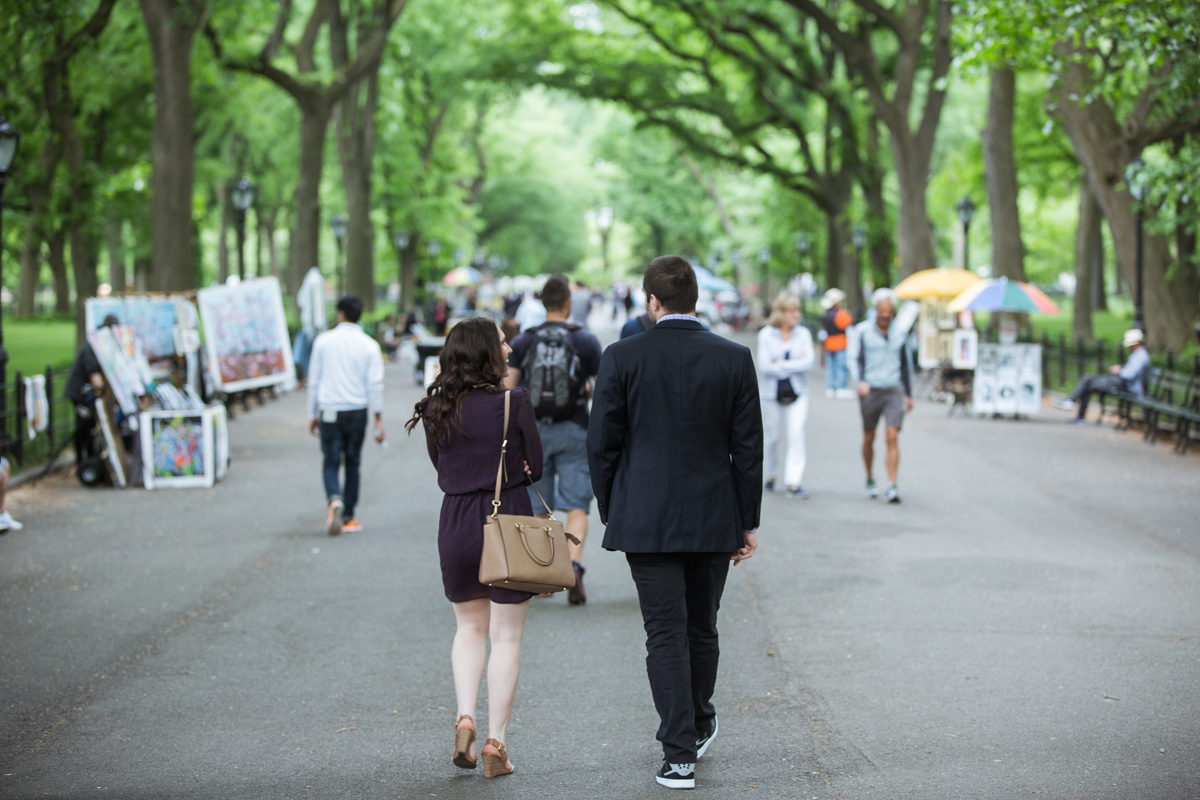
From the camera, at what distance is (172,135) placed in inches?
768

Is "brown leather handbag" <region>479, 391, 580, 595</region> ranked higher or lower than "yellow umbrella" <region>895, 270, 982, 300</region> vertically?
lower

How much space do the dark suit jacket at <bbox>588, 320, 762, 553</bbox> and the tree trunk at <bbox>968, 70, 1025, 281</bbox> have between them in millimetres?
22326

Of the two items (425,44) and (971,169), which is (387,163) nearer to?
(425,44)

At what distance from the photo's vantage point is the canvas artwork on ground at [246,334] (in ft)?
57.6

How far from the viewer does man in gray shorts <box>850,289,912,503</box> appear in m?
11.4

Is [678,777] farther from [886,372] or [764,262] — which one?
[764,262]

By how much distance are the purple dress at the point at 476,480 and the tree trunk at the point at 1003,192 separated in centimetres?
2236

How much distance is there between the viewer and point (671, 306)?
4.66m

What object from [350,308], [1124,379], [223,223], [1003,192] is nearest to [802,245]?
[1003,192]

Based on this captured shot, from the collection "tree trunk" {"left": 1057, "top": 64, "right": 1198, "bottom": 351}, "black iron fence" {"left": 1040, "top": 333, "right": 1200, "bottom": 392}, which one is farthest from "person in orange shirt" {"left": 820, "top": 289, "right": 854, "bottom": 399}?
"tree trunk" {"left": 1057, "top": 64, "right": 1198, "bottom": 351}

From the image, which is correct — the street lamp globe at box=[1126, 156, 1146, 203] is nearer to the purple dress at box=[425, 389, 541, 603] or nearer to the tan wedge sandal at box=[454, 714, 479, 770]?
the purple dress at box=[425, 389, 541, 603]

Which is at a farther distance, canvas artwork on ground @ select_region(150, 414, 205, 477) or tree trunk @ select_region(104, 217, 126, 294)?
tree trunk @ select_region(104, 217, 126, 294)

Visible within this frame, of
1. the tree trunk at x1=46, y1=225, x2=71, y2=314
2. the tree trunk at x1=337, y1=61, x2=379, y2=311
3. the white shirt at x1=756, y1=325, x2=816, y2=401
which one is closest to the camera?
the white shirt at x1=756, y1=325, x2=816, y2=401

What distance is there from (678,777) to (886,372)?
24.0ft
